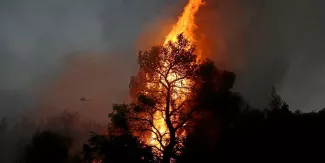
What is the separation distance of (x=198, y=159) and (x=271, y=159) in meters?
8.24

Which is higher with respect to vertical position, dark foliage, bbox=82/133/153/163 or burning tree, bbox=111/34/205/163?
burning tree, bbox=111/34/205/163

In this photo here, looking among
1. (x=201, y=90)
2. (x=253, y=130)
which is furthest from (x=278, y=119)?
(x=201, y=90)

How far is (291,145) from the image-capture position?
41.8 m

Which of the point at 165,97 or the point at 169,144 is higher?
the point at 165,97

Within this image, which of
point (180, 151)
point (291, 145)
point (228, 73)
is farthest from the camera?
point (228, 73)

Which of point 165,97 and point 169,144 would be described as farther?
point 165,97

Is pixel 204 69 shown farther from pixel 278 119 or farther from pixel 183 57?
pixel 278 119

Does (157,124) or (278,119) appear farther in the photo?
(278,119)

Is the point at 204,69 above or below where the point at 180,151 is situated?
above

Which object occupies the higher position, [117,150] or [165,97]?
[165,97]

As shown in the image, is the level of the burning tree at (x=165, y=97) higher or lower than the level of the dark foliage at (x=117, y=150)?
higher

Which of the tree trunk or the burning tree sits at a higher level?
the burning tree

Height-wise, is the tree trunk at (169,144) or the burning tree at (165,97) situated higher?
the burning tree at (165,97)

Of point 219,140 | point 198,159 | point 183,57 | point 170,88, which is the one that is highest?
point 183,57
